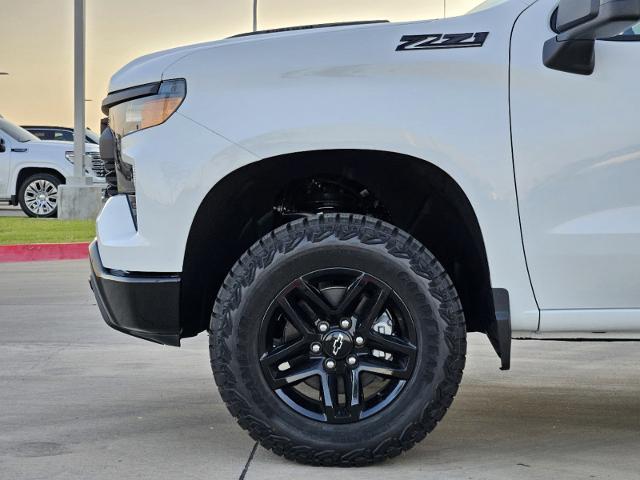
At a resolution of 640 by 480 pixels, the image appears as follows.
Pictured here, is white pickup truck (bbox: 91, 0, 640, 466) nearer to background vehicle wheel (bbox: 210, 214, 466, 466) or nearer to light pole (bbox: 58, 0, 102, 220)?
background vehicle wheel (bbox: 210, 214, 466, 466)

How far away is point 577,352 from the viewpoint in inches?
271

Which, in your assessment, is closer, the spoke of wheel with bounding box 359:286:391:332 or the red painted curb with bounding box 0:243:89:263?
the spoke of wheel with bounding box 359:286:391:332

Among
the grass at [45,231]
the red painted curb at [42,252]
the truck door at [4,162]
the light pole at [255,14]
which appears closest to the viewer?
the red painted curb at [42,252]

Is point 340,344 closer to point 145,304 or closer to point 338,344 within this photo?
point 338,344

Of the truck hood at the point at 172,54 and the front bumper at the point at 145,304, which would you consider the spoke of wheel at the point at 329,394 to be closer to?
the front bumper at the point at 145,304

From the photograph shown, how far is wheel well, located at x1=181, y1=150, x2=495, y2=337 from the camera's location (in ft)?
13.5

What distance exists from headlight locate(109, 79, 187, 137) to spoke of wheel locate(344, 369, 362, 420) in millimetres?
1071

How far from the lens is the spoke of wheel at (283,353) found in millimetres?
4020

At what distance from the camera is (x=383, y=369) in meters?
4.02

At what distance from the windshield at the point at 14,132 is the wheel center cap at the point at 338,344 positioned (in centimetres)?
1705

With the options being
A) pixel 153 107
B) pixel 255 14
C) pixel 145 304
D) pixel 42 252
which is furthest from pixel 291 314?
pixel 255 14

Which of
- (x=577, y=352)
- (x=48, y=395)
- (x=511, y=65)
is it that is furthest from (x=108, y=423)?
(x=577, y=352)

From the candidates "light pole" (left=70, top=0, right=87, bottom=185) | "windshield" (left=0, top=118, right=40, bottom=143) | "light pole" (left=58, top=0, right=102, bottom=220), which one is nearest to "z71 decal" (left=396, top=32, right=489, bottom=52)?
"light pole" (left=58, top=0, right=102, bottom=220)

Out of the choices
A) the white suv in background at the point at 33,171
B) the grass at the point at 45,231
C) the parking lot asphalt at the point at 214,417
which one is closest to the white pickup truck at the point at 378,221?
the parking lot asphalt at the point at 214,417
